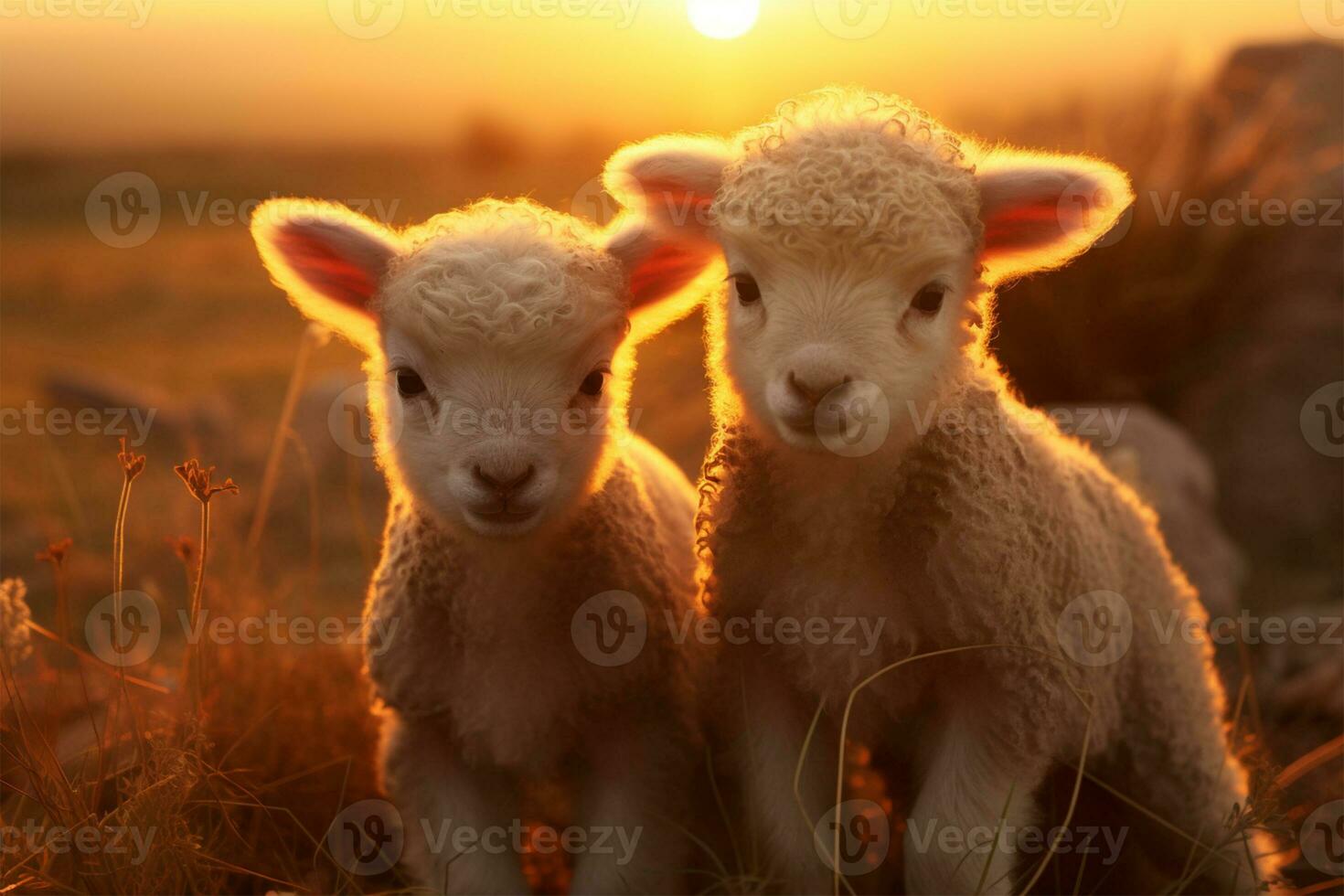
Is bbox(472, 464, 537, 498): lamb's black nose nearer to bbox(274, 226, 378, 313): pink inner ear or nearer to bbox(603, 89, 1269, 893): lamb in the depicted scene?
bbox(603, 89, 1269, 893): lamb

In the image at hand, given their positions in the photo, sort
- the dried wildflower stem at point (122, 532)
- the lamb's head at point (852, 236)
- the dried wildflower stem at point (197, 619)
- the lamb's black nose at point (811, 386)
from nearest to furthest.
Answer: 1. the lamb's black nose at point (811, 386)
2. the lamb's head at point (852, 236)
3. the dried wildflower stem at point (122, 532)
4. the dried wildflower stem at point (197, 619)

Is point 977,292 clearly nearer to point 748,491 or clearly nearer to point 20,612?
point 748,491

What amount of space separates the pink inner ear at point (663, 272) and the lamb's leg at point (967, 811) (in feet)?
4.23

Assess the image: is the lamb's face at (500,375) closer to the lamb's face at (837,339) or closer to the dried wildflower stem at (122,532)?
the lamb's face at (837,339)

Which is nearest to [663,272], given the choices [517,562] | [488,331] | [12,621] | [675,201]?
[675,201]

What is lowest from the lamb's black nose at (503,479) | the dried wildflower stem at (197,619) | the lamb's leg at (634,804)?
the lamb's leg at (634,804)

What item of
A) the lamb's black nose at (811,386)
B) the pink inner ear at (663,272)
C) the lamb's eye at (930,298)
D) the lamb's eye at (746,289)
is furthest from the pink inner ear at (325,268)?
the lamb's eye at (930,298)

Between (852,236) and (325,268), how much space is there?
4.76ft

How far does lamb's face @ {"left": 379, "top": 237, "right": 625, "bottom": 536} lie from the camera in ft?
9.73

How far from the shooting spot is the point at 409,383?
3199 mm

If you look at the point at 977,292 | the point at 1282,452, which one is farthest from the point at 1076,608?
the point at 1282,452

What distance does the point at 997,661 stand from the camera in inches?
119

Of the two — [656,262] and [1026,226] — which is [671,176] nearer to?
[656,262]

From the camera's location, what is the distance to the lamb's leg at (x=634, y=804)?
334cm
